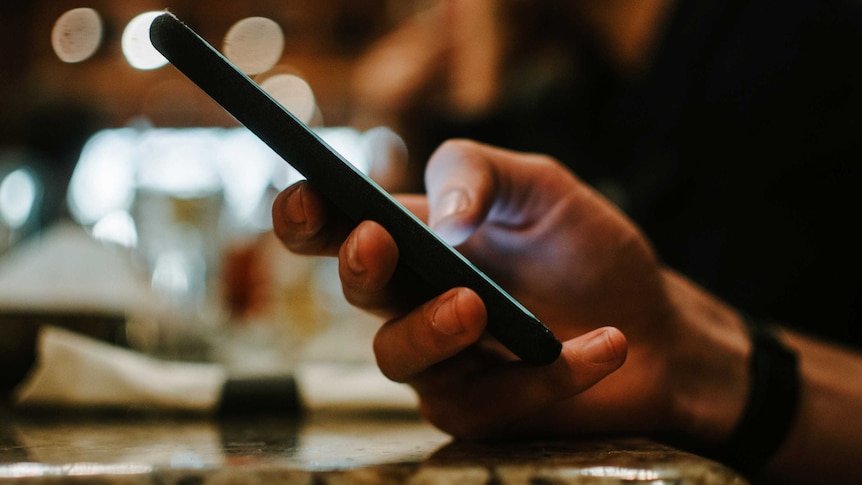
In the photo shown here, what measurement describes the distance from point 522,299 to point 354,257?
0.67 feet

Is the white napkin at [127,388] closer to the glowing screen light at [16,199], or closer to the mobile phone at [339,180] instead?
the mobile phone at [339,180]

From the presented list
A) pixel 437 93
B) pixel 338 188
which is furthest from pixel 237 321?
pixel 338 188

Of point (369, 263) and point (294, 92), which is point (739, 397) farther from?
point (294, 92)

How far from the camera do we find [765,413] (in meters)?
0.48

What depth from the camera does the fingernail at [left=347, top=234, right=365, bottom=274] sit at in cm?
26

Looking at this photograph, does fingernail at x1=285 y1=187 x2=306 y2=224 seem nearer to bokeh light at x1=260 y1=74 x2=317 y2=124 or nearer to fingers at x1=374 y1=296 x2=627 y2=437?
fingers at x1=374 y1=296 x2=627 y2=437

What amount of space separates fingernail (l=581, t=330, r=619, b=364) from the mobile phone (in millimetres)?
29

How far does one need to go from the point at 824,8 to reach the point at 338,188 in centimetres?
105

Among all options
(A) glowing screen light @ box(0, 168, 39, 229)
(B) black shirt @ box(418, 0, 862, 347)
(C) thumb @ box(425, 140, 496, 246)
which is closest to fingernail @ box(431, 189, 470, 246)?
(C) thumb @ box(425, 140, 496, 246)

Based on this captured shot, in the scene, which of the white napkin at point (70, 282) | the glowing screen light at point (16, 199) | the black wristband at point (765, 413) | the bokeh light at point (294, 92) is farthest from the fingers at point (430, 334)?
the bokeh light at point (294, 92)

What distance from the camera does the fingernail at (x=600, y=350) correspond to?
297mm

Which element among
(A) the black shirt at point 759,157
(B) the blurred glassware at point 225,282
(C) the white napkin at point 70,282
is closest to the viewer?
(C) the white napkin at point 70,282

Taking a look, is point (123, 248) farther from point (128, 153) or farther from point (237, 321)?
point (128, 153)

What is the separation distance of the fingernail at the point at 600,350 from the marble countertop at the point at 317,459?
4 centimetres
